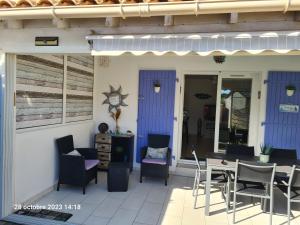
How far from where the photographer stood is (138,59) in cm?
650

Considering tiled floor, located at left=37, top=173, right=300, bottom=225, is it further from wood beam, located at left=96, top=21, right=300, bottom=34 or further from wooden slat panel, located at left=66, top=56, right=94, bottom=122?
wood beam, located at left=96, top=21, right=300, bottom=34

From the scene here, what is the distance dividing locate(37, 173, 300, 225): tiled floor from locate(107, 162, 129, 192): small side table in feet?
0.40

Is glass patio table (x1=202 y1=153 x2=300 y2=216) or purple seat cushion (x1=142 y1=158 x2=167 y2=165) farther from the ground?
glass patio table (x1=202 y1=153 x2=300 y2=216)

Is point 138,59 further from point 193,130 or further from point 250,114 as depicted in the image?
point 193,130

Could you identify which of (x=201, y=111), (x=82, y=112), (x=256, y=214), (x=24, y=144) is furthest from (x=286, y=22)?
(x=201, y=111)

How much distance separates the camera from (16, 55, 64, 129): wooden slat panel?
3.92 metres

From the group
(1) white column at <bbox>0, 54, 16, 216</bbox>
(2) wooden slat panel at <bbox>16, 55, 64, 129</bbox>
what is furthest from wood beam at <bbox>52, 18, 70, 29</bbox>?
(2) wooden slat panel at <bbox>16, 55, 64, 129</bbox>

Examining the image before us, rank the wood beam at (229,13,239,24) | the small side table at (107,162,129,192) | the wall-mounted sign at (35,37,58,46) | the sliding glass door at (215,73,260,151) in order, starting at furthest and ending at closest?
the sliding glass door at (215,73,260,151) → the small side table at (107,162,129,192) → the wall-mounted sign at (35,37,58,46) → the wood beam at (229,13,239,24)

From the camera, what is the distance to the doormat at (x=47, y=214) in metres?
3.86

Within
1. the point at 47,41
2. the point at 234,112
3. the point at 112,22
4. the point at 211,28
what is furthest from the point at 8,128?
the point at 234,112

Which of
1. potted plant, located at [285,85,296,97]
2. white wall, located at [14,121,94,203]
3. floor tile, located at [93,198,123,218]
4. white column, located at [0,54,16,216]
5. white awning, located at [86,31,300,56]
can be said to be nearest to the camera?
white awning, located at [86,31,300,56]

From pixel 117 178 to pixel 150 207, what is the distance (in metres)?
0.95

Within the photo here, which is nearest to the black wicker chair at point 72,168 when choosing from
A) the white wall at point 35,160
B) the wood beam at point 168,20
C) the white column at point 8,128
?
the white wall at point 35,160

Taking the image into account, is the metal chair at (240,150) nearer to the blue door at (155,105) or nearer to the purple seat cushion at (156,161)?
the purple seat cushion at (156,161)
